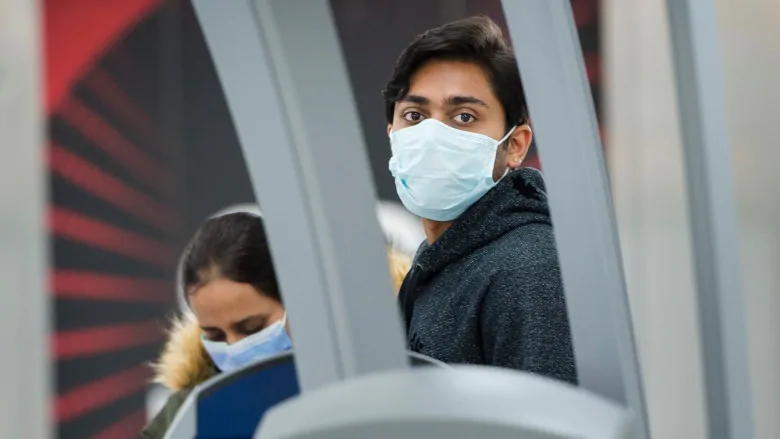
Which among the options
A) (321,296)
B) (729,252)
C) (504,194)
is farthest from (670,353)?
(321,296)

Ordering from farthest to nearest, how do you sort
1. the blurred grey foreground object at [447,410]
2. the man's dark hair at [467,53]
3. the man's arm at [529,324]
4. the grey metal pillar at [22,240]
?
the grey metal pillar at [22,240], the man's dark hair at [467,53], the man's arm at [529,324], the blurred grey foreground object at [447,410]

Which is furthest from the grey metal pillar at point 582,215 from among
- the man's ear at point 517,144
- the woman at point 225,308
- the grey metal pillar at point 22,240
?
the grey metal pillar at point 22,240

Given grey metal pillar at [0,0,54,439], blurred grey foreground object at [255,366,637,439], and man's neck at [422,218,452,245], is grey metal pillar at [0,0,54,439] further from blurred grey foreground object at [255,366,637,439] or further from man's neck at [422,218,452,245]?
blurred grey foreground object at [255,366,637,439]

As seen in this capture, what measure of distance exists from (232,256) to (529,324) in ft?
2.64

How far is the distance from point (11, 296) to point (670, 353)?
7.39 ft

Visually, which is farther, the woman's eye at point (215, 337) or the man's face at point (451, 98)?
the woman's eye at point (215, 337)

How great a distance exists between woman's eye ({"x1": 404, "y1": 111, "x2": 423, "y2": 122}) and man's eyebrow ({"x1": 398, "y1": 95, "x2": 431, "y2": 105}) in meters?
0.01

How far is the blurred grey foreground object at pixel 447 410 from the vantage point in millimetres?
593

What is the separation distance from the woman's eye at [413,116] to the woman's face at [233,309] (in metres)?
0.57

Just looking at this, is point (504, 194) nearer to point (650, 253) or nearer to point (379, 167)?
point (379, 167)

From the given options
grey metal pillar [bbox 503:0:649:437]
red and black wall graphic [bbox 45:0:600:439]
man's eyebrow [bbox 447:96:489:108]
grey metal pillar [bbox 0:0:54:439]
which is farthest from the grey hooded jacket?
red and black wall graphic [bbox 45:0:600:439]

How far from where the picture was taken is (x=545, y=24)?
0.76 meters

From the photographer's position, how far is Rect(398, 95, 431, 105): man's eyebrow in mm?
1444

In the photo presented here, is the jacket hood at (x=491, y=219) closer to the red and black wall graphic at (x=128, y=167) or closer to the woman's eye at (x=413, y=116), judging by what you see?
the woman's eye at (x=413, y=116)
